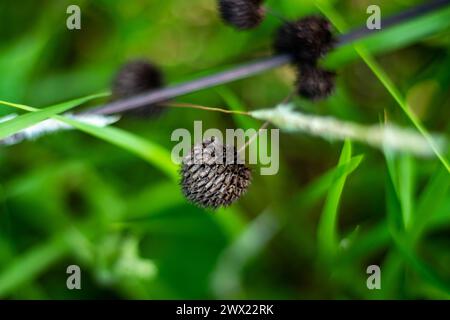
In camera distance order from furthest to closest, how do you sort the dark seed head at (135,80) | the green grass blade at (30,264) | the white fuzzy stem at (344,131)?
the green grass blade at (30,264) < the dark seed head at (135,80) < the white fuzzy stem at (344,131)

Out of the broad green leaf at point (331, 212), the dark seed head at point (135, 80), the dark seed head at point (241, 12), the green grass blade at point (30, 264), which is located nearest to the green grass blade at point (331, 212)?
the broad green leaf at point (331, 212)

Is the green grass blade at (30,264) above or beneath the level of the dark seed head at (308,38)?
beneath

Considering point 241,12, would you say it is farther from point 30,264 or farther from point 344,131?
point 30,264

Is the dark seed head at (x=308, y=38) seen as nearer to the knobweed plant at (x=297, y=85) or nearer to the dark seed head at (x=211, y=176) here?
the knobweed plant at (x=297, y=85)

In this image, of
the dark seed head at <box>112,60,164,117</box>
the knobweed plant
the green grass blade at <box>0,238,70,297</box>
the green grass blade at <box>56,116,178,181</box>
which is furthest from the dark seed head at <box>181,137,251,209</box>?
the green grass blade at <box>0,238,70,297</box>

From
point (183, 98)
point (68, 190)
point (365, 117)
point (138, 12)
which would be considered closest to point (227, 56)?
point (183, 98)

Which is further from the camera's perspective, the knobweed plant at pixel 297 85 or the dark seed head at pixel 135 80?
the dark seed head at pixel 135 80

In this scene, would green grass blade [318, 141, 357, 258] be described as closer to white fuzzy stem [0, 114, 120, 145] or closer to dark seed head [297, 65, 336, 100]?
dark seed head [297, 65, 336, 100]

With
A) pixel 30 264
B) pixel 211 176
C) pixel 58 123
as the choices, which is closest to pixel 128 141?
pixel 58 123
